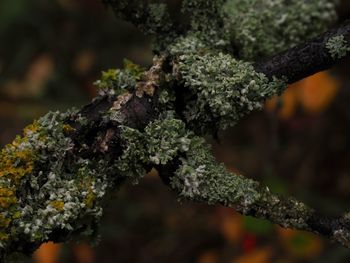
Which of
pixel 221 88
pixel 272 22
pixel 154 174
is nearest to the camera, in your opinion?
pixel 221 88

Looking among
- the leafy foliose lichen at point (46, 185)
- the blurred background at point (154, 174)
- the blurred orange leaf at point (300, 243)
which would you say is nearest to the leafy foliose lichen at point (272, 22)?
the leafy foliose lichen at point (46, 185)

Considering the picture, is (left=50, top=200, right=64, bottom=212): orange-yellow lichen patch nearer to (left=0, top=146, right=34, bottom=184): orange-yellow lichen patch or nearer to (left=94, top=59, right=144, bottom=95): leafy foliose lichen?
(left=0, top=146, right=34, bottom=184): orange-yellow lichen patch

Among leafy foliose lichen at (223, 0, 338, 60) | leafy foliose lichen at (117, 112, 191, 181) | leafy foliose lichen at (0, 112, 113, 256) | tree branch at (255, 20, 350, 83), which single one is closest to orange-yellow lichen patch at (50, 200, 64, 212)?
leafy foliose lichen at (0, 112, 113, 256)

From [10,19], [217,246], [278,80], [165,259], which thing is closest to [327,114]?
[217,246]

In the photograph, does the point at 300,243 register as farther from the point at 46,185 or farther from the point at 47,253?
the point at 46,185

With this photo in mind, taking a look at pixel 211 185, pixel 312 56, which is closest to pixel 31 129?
pixel 211 185

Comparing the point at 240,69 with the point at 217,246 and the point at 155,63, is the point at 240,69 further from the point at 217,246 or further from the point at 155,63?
the point at 217,246

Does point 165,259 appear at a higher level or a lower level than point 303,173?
lower
